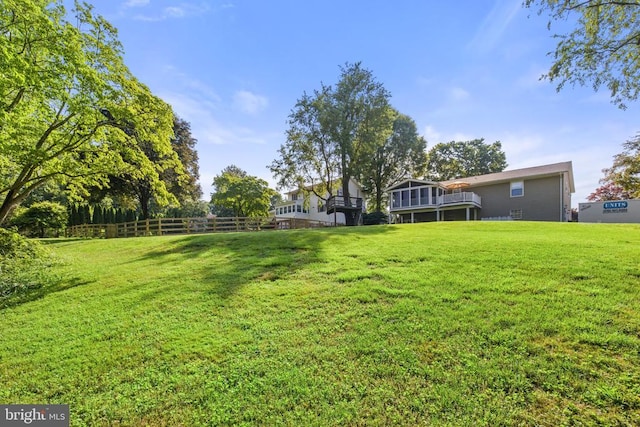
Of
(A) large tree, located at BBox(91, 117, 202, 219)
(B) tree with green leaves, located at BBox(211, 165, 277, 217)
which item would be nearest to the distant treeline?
Answer: (A) large tree, located at BBox(91, 117, 202, 219)

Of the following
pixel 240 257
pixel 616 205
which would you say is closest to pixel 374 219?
pixel 616 205

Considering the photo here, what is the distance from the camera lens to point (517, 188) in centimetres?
2381

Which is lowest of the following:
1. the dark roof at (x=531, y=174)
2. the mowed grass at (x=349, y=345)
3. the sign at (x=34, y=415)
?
the sign at (x=34, y=415)

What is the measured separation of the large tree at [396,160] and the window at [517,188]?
45.7ft

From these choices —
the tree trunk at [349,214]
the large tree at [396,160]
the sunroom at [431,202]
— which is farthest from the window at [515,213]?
the large tree at [396,160]

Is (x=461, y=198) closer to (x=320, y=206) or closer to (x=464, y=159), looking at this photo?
(x=320, y=206)

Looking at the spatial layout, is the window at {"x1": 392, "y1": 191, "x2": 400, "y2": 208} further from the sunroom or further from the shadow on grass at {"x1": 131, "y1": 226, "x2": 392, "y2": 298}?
the shadow on grass at {"x1": 131, "y1": 226, "x2": 392, "y2": 298}

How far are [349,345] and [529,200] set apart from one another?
84.0 ft

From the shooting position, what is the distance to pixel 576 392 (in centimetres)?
258

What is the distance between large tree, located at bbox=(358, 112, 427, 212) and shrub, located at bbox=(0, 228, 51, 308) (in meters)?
30.0

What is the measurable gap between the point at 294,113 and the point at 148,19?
16.3 metres

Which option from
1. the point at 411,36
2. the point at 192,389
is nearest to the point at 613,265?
the point at 192,389

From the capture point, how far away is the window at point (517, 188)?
23578 millimetres

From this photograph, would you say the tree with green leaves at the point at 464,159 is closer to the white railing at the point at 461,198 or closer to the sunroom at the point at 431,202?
the sunroom at the point at 431,202
